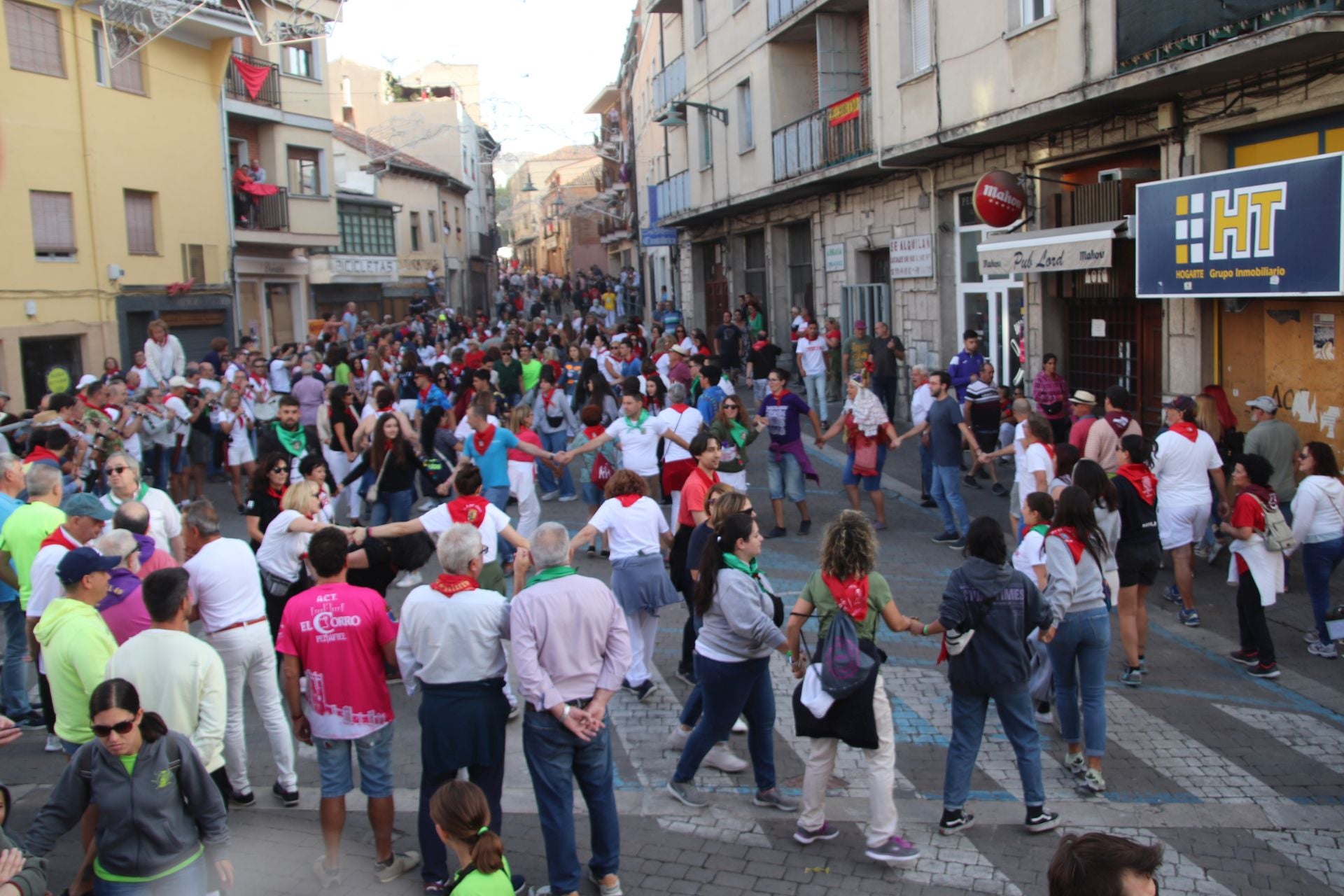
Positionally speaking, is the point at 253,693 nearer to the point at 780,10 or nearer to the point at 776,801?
the point at 776,801

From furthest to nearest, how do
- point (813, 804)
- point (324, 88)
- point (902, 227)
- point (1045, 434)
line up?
point (324, 88), point (902, 227), point (1045, 434), point (813, 804)

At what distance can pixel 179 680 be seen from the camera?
4.83 m

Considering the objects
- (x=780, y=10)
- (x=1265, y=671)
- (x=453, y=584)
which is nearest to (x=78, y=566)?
(x=453, y=584)

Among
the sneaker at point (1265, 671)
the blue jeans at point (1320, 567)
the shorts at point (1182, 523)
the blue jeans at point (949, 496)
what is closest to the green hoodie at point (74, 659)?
the sneaker at point (1265, 671)

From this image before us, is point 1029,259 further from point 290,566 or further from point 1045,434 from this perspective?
point 290,566

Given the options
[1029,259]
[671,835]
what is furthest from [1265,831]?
[1029,259]

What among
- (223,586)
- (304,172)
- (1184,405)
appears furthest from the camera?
(304,172)

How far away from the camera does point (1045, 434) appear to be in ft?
30.1

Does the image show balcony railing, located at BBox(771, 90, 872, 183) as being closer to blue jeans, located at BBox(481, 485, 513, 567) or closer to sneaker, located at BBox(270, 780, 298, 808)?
blue jeans, located at BBox(481, 485, 513, 567)

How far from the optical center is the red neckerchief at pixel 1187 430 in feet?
29.0

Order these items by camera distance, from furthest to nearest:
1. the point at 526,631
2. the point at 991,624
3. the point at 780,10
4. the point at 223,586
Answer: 1. the point at 780,10
2. the point at 223,586
3. the point at 991,624
4. the point at 526,631

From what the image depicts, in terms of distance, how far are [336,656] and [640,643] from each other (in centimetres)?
258

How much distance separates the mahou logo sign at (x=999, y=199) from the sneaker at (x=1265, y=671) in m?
8.41

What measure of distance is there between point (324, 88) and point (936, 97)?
20426 mm
